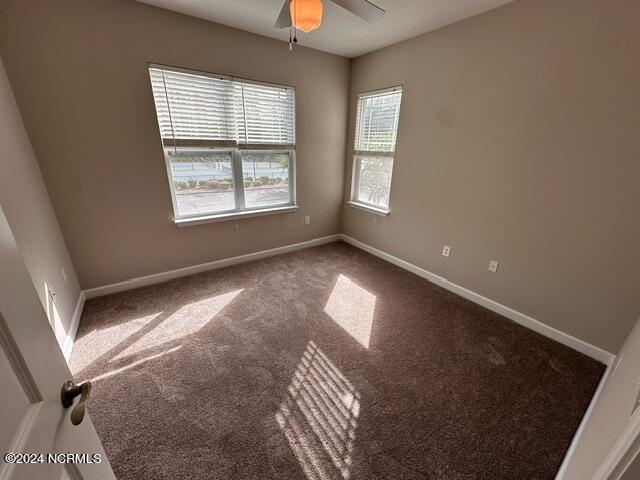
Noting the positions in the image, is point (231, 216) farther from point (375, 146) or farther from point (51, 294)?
point (375, 146)

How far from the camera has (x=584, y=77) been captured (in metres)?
1.75

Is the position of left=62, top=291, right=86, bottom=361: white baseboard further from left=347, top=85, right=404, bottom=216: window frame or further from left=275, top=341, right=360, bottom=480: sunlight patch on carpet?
left=347, top=85, right=404, bottom=216: window frame

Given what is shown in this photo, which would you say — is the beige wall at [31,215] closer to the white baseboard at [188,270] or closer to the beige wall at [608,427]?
the white baseboard at [188,270]

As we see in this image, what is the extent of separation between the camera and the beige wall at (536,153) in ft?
5.56

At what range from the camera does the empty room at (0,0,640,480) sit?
1338 mm

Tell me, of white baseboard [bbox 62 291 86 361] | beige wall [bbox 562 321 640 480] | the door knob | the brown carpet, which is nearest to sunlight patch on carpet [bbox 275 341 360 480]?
Answer: the brown carpet

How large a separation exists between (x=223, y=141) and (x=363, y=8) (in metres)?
1.76

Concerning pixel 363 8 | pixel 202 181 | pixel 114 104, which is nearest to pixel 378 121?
pixel 363 8

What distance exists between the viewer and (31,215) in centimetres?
177

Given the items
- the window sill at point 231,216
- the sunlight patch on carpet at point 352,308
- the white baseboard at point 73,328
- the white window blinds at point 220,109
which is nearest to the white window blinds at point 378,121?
the white window blinds at point 220,109

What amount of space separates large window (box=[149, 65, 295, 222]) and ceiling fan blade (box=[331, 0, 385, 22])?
4.74 feet

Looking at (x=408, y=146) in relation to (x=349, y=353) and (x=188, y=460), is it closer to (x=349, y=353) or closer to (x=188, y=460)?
(x=349, y=353)

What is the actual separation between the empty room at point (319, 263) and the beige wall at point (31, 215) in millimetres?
26

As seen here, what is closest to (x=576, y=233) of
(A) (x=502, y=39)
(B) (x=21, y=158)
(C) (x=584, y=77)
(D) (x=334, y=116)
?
(C) (x=584, y=77)
